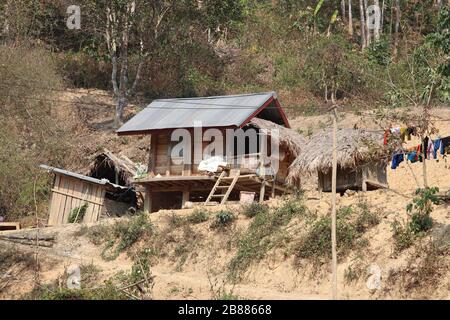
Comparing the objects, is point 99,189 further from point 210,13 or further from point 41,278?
point 210,13

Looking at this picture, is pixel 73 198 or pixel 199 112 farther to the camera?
pixel 199 112

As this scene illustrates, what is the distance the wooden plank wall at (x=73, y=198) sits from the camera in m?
24.1

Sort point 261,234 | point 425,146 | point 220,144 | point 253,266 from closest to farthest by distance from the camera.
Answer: point 425,146
point 253,266
point 261,234
point 220,144

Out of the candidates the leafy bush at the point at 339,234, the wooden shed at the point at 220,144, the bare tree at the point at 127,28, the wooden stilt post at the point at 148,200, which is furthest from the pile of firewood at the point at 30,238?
the bare tree at the point at 127,28

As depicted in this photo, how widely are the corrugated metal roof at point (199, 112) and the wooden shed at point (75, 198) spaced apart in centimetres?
170

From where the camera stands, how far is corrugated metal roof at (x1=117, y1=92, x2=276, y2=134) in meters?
23.4

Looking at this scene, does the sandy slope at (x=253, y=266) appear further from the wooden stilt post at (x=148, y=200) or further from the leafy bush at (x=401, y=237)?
the wooden stilt post at (x=148, y=200)

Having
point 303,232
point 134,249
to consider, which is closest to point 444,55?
point 303,232

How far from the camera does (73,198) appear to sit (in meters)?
24.2

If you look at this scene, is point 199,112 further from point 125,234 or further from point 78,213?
point 125,234

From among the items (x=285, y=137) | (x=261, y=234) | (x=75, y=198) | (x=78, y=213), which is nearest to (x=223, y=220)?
(x=261, y=234)

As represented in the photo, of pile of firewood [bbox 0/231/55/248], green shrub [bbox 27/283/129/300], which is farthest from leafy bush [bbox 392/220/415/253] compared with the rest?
pile of firewood [bbox 0/231/55/248]

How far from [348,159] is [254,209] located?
7.97 feet

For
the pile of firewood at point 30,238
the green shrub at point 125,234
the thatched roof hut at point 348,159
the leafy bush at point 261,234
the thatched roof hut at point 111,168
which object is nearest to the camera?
the leafy bush at point 261,234
